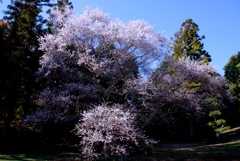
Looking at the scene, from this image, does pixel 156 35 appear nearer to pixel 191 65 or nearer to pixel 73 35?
pixel 191 65

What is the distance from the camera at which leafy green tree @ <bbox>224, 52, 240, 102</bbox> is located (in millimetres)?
28000

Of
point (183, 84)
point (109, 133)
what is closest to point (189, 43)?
point (183, 84)

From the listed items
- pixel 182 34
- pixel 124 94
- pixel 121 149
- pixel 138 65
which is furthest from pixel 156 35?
pixel 182 34

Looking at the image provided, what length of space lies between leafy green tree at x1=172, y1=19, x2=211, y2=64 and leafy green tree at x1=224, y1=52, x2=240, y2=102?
22.3ft

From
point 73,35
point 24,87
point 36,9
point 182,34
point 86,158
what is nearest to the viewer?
point 86,158

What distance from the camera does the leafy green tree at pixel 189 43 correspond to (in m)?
23.5

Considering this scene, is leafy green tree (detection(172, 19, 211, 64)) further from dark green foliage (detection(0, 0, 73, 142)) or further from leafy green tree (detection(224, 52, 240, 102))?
dark green foliage (detection(0, 0, 73, 142))

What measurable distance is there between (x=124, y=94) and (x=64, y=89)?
3153 mm

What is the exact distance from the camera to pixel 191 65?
495 inches

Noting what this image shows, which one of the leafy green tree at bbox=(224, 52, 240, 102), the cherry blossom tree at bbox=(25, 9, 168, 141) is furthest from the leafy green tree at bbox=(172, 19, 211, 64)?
the cherry blossom tree at bbox=(25, 9, 168, 141)

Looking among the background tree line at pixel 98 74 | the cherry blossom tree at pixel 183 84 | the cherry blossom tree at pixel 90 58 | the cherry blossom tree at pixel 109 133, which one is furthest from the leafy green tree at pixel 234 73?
the cherry blossom tree at pixel 109 133

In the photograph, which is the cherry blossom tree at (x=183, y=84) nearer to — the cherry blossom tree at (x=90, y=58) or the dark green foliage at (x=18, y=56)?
the cherry blossom tree at (x=90, y=58)

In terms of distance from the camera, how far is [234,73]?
32.7 metres

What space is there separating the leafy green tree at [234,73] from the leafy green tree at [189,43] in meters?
6.81
